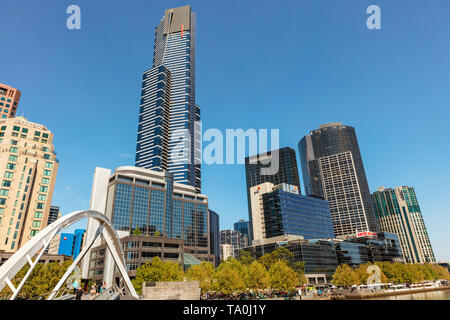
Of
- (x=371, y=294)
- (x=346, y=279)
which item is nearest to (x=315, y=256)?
(x=346, y=279)

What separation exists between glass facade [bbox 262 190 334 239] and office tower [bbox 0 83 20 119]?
166698 mm

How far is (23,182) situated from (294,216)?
141638 mm

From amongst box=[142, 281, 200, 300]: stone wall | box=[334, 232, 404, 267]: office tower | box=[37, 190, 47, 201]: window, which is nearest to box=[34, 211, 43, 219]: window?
box=[37, 190, 47, 201]: window

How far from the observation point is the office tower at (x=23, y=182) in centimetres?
9294

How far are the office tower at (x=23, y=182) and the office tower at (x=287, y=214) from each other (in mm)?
120362

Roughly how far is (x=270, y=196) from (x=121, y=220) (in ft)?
298

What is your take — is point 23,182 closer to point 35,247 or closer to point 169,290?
point 169,290

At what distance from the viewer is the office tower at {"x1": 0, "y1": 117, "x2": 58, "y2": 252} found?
92.9 m

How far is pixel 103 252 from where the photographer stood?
4294 inches

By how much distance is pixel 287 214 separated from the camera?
170 meters

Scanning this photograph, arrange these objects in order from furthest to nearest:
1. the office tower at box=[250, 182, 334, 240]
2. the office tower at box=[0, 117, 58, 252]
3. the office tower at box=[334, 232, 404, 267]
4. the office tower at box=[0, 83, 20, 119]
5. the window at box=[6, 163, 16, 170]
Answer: the office tower at box=[250, 182, 334, 240] < the office tower at box=[0, 83, 20, 119] < the office tower at box=[334, 232, 404, 267] < the window at box=[6, 163, 16, 170] < the office tower at box=[0, 117, 58, 252]

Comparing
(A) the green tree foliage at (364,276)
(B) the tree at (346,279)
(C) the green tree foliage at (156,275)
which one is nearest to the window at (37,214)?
(C) the green tree foliage at (156,275)

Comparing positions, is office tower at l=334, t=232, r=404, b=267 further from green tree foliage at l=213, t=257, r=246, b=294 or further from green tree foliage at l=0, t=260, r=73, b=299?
green tree foliage at l=0, t=260, r=73, b=299
